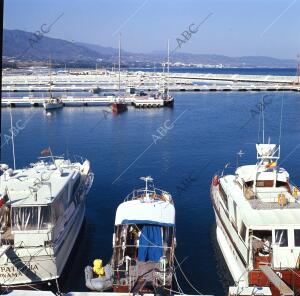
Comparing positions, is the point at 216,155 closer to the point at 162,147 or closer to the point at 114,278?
the point at 162,147

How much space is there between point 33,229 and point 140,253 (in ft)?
11.9

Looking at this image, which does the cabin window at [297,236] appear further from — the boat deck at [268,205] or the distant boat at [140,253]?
the distant boat at [140,253]

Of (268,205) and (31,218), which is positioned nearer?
(31,218)

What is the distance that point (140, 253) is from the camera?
15.2m

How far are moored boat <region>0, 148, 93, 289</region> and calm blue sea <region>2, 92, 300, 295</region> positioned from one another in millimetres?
1595

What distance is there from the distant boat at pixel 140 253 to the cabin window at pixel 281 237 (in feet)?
10.9

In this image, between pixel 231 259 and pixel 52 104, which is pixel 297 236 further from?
pixel 52 104

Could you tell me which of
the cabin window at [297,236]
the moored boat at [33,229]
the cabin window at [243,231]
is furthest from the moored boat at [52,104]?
the cabin window at [297,236]

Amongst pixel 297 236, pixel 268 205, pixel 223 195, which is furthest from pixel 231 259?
pixel 297 236

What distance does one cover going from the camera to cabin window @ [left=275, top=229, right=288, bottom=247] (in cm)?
1435

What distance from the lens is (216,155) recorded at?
3803cm

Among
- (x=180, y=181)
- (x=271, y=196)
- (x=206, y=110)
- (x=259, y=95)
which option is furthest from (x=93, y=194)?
(x=259, y=95)

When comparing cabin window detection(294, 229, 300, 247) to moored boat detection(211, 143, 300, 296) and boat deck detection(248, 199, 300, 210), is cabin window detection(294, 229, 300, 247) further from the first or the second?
boat deck detection(248, 199, 300, 210)

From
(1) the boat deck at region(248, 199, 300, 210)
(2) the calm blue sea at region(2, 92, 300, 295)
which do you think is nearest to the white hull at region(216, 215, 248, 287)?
(2) the calm blue sea at region(2, 92, 300, 295)
